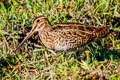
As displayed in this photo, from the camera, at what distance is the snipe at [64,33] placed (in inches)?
211

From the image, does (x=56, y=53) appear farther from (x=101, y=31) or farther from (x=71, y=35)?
(x=101, y=31)

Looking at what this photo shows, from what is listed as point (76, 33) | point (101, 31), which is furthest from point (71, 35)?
point (101, 31)

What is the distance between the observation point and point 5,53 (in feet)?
18.5

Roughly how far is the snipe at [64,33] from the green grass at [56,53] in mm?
262

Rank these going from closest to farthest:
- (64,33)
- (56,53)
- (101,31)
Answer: (64,33) → (101,31) → (56,53)

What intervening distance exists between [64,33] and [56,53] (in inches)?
17.8

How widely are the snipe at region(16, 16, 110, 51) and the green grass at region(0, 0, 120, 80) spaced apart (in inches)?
10.3

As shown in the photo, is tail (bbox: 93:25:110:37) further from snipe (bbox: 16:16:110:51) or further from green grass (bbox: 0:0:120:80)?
green grass (bbox: 0:0:120:80)

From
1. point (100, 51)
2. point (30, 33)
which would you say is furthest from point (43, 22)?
point (100, 51)

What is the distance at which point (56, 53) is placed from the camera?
5707 mm

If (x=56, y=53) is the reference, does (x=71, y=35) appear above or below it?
above

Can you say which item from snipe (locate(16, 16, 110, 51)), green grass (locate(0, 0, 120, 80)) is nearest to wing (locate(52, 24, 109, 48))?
snipe (locate(16, 16, 110, 51))

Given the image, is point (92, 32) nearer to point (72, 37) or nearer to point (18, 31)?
point (72, 37)

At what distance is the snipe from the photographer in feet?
17.6
